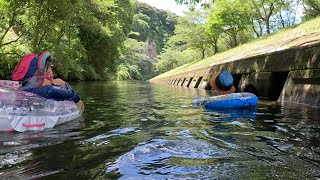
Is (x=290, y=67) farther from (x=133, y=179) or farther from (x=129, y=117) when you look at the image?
(x=133, y=179)

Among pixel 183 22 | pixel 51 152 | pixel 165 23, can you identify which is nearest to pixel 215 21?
pixel 183 22

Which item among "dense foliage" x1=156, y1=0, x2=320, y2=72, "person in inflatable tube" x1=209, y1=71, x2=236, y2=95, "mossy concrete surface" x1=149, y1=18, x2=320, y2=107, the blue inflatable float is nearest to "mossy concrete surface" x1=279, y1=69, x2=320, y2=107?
"mossy concrete surface" x1=149, y1=18, x2=320, y2=107

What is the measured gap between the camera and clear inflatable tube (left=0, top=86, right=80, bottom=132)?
403 cm

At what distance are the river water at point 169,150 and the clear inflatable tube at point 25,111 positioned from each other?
0.19 m

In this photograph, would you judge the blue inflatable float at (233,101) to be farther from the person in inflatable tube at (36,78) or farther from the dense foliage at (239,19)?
the dense foliage at (239,19)

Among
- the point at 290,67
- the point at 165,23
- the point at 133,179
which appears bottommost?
the point at 133,179

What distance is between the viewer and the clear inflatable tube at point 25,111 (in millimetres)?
4027

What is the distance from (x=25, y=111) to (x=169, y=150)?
2255mm

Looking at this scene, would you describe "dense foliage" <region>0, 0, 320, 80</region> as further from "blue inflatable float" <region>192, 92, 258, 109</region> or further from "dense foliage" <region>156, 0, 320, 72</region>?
"blue inflatable float" <region>192, 92, 258, 109</region>

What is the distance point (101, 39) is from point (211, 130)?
26.9 meters

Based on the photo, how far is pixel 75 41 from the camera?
92.8ft

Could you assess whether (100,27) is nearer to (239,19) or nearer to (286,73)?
(239,19)

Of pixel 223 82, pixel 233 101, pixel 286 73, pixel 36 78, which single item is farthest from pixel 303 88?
pixel 36 78

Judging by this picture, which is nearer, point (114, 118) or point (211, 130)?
point (211, 130)
